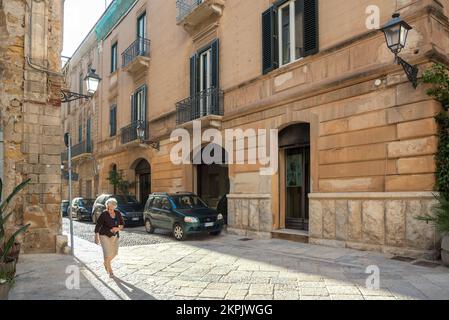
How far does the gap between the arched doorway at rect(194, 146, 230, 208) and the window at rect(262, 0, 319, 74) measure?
4188 mm

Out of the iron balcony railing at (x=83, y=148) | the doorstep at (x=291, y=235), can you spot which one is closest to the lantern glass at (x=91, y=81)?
the doorstep at (x=291, y=235)

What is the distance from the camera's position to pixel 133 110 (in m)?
20.2

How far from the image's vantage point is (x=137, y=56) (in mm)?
18625

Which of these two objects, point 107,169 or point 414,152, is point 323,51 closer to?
point 414,152

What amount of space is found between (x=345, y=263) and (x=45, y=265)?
6.26 m

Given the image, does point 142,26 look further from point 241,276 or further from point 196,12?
point 241,276

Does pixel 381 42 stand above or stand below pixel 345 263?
above

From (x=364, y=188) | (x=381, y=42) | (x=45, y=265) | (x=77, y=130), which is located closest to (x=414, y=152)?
(x=364, y=188)

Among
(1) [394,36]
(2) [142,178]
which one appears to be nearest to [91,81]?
(1) [394,36]

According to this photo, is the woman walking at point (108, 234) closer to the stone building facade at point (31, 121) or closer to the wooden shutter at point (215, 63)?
the stone building facade at point (31, 121)

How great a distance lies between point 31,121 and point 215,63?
7.04 m

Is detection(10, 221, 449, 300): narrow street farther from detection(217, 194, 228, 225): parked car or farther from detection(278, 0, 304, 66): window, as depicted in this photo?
detection(278, 0, 304, 66): window

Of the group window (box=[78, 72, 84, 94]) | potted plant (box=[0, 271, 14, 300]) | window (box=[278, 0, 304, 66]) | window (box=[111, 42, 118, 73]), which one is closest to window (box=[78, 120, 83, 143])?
window (box=[78, 72, 84, 94])

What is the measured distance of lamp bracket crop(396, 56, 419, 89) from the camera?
7516 mm
